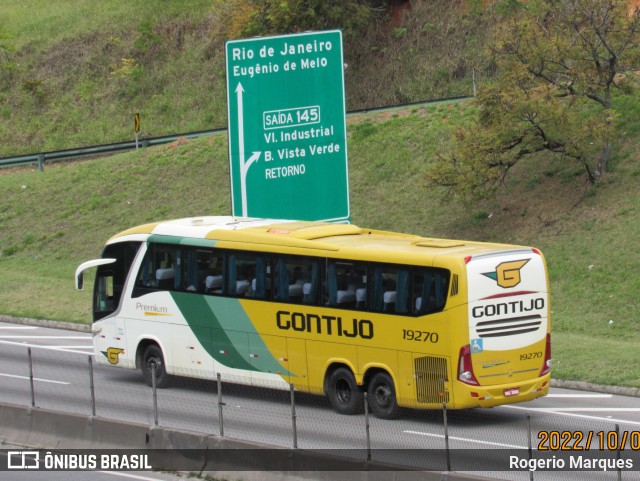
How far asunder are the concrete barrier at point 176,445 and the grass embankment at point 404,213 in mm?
9208

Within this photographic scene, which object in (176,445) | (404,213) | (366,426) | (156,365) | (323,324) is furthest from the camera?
(404,213)

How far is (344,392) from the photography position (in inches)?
810

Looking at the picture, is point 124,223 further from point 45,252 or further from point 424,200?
point 424,200

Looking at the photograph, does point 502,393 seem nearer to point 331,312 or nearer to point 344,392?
point 344,392

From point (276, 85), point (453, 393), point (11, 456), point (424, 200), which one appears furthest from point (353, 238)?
point (424, 200)

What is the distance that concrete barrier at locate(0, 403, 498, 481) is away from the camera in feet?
49.1

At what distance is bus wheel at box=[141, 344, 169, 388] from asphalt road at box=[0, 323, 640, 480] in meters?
0.24

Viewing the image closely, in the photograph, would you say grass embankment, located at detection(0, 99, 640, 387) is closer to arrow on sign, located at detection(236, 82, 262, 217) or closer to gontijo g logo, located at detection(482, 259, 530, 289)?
gontijo g logo, located at detection(482, 259, 530, 289)

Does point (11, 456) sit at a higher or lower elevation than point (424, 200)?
lower

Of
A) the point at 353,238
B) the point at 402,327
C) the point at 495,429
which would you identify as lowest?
the point at 495,429

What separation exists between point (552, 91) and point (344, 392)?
16.0 meters

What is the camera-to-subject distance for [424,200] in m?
39.0

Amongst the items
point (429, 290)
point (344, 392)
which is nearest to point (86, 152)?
point (344, 392)

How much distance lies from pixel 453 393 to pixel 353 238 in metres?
3.94
